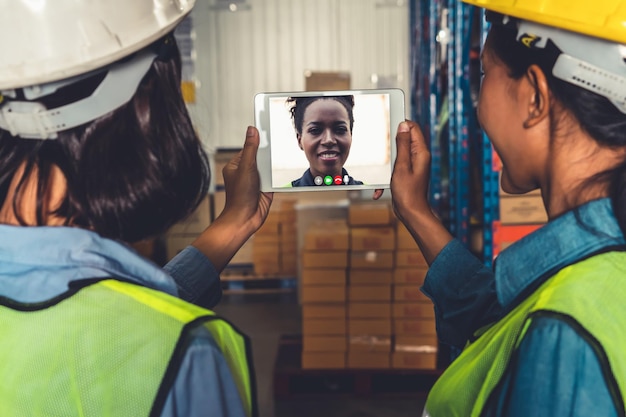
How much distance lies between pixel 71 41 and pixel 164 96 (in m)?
0.18

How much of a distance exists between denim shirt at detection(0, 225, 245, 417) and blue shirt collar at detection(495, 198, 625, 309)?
0.51 meters

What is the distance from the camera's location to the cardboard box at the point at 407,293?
14.3ft

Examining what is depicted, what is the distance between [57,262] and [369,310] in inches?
144

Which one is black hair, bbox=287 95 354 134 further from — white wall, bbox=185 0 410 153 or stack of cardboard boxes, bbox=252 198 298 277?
white wall, bbox=185 0 410 153

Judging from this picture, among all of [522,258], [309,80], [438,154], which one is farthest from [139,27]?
[309,80]

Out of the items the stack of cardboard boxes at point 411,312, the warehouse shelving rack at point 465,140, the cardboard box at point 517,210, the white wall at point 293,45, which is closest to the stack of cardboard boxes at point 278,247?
the white wall at point 293,45

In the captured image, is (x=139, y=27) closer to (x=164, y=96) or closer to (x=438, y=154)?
(x=164, y=96)

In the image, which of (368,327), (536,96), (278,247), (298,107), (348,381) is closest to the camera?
(536,96)

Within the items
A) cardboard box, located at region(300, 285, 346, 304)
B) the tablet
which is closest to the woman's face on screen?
the tablet

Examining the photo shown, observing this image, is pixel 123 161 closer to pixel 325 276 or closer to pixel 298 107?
pixel 298 107

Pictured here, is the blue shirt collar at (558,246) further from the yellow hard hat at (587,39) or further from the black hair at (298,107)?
the black hair at (298,107)

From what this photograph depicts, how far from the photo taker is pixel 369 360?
14.8 ft

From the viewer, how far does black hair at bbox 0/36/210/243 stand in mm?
978

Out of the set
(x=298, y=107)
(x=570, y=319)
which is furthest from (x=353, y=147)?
(x=570, y=319)
